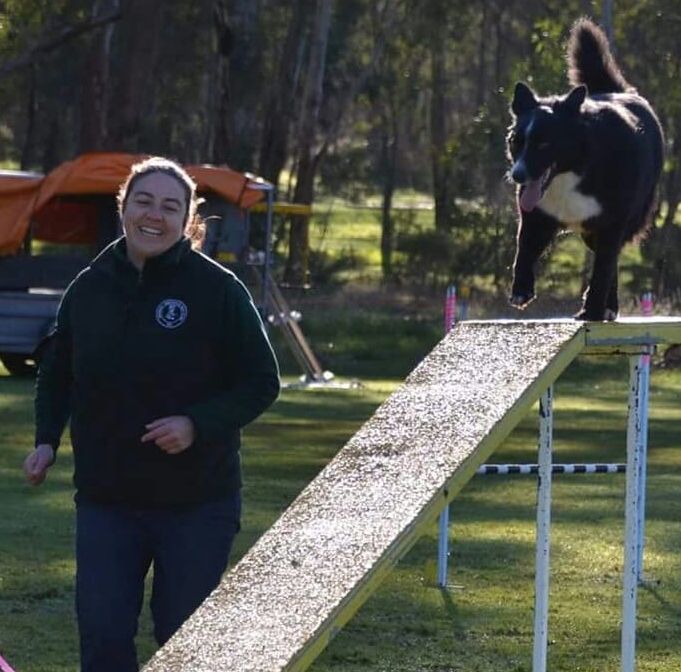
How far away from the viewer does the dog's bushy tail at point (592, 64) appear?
21.6ft

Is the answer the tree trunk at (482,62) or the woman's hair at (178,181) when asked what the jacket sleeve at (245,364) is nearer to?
the woman's hair at (178,181)

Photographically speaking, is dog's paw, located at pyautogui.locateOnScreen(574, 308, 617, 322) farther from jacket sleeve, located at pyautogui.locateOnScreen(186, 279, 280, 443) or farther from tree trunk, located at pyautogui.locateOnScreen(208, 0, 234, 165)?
tree trunk, located at pyautogui.locateOnScreen(208, 0, 234, 165)

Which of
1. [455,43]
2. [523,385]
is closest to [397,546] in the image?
[523,385]

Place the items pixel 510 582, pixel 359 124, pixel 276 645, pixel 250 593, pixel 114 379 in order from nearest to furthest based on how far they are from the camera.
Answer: pixel 276 645
pixel 250 593
pixel 114 379
pixel 510 582
pixel 359 124

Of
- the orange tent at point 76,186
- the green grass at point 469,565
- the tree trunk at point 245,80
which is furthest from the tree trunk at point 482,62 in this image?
the green grass at point 469,565

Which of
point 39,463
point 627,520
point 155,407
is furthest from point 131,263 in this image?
point 627,520

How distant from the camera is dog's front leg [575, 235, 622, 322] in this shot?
575cm

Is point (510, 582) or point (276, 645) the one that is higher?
point (276, 645)

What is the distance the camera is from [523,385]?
5.39 meters

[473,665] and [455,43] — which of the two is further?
[455,43]

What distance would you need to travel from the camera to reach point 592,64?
261 inches

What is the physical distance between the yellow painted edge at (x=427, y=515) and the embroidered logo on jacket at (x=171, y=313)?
3.33 feet

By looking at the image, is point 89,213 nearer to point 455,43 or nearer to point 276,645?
point 276,645

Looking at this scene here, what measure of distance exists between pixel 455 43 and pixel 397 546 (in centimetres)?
4497
